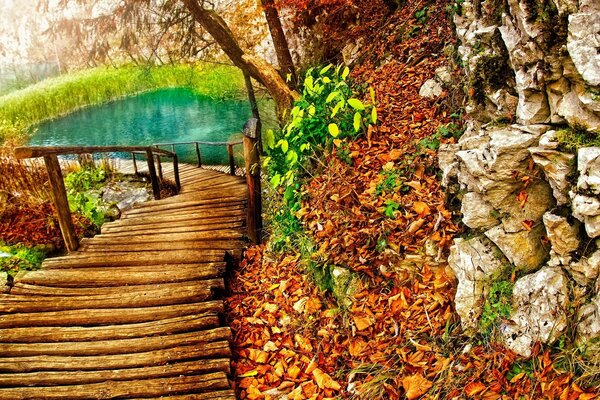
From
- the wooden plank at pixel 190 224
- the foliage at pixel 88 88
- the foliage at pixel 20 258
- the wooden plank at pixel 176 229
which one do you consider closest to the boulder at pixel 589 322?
the wooden plank at pixel 176 229

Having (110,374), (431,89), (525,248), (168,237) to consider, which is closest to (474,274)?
(525,248)

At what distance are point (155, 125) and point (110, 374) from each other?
22.6m

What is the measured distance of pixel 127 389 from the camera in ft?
11.5

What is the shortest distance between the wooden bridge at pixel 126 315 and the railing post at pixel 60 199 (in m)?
0.01

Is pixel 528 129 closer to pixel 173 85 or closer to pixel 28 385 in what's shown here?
pixel 28 385

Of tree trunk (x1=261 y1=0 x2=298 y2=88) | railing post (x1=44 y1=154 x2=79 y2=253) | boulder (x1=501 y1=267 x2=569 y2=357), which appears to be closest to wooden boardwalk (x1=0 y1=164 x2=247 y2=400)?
railing post (x1=44 y1=154 x2=79 y2=253)

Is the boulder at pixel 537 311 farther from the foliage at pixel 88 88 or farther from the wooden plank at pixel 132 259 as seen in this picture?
the foliage at pixel 88 88

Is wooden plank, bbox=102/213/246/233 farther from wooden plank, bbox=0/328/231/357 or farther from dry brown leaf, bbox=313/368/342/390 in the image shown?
dry brown leaf, bbox=313/368/342/390

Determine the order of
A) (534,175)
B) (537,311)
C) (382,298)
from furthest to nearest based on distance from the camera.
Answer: (382,298), (534,175), (537,311)

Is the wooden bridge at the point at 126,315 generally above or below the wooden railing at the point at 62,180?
below

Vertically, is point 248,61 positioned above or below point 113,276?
above

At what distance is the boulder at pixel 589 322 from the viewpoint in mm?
2271

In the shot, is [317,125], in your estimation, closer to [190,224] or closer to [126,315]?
[190,224]

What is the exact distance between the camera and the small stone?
4.41 metres
